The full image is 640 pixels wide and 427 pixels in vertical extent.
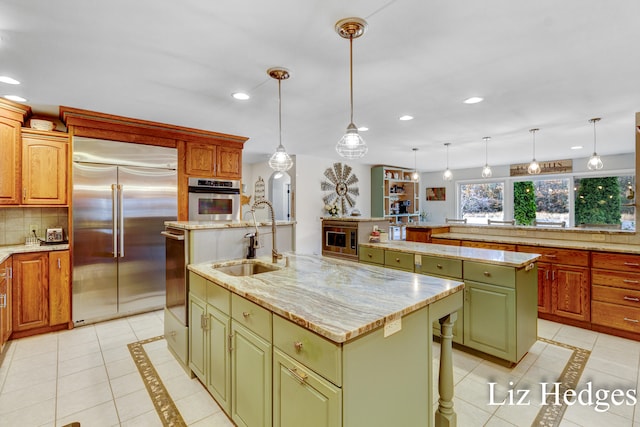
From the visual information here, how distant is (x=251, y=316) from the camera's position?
5.17 feet

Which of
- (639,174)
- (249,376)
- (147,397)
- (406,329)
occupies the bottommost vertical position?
(147,397)

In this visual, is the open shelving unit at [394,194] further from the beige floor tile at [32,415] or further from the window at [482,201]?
the beige floor tile at [32,415]

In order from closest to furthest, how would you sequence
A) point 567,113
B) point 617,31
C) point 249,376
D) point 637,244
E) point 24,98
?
point 249,376, point 617,31, point 24,98, point 637,244, point 567,113

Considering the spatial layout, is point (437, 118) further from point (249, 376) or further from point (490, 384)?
point (249, 376)

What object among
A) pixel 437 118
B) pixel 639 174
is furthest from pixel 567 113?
pixel 437 118

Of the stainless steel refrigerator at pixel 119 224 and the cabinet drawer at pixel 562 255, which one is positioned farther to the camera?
the stainless steel refrigerator at pixel 119 224

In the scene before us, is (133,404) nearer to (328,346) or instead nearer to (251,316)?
(251,316)

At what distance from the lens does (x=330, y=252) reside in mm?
4535

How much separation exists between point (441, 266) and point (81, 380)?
3173 millimetres

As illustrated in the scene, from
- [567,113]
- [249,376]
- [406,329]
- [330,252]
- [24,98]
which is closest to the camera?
[406,329]

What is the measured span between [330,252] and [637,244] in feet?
11.5

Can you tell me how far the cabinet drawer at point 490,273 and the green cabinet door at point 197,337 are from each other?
2210 mm

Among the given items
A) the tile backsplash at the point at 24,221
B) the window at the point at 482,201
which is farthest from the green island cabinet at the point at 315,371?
the window at the point at 482,201

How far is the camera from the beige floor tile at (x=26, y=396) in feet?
6.78
